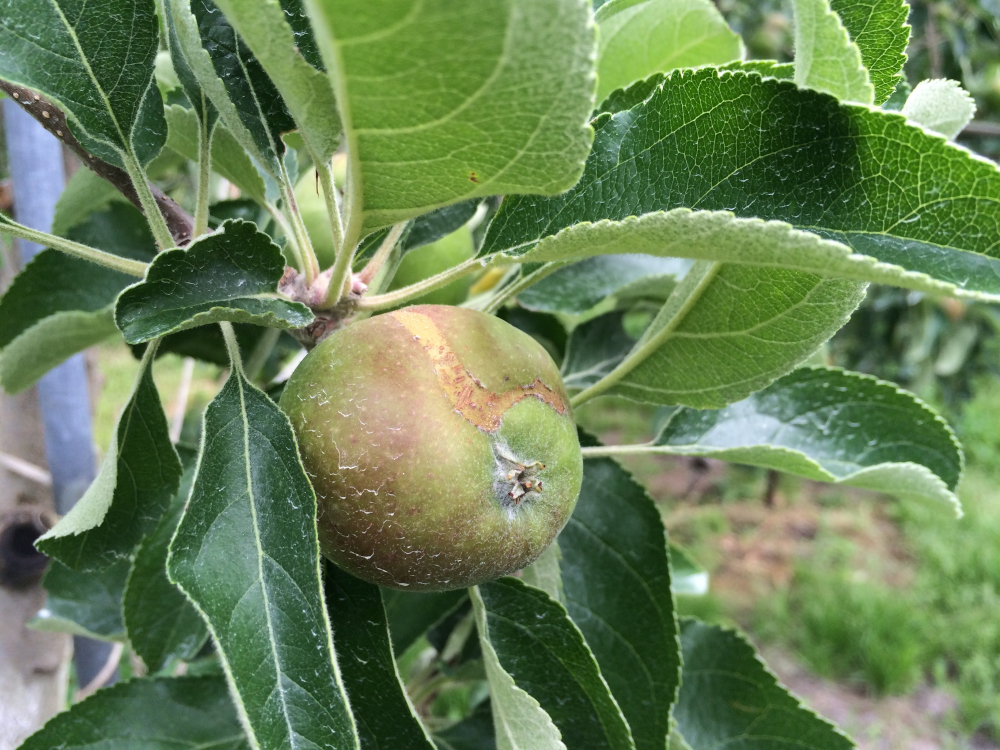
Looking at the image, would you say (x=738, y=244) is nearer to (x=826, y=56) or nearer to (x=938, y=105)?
(x=826, y=56)

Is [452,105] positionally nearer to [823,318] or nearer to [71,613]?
[823,318]

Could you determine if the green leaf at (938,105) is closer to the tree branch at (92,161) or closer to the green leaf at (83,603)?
the tree branch at (92,161)

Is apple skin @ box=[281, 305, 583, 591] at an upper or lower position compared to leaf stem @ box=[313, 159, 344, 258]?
lower

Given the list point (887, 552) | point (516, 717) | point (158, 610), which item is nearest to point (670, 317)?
point (516, 717)

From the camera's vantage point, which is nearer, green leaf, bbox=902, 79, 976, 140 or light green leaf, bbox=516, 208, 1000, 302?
light green leaf, bbox=516, 208, 1000, 302

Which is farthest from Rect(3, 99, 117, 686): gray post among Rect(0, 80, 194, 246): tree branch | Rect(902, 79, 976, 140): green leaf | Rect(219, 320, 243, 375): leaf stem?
Rect(902, 79, 976, 140): green leaf

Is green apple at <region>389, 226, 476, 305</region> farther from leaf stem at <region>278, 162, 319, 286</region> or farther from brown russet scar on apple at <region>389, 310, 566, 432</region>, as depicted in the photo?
brown russet scar on apple at <region>389, 310, 566, 432</region>
